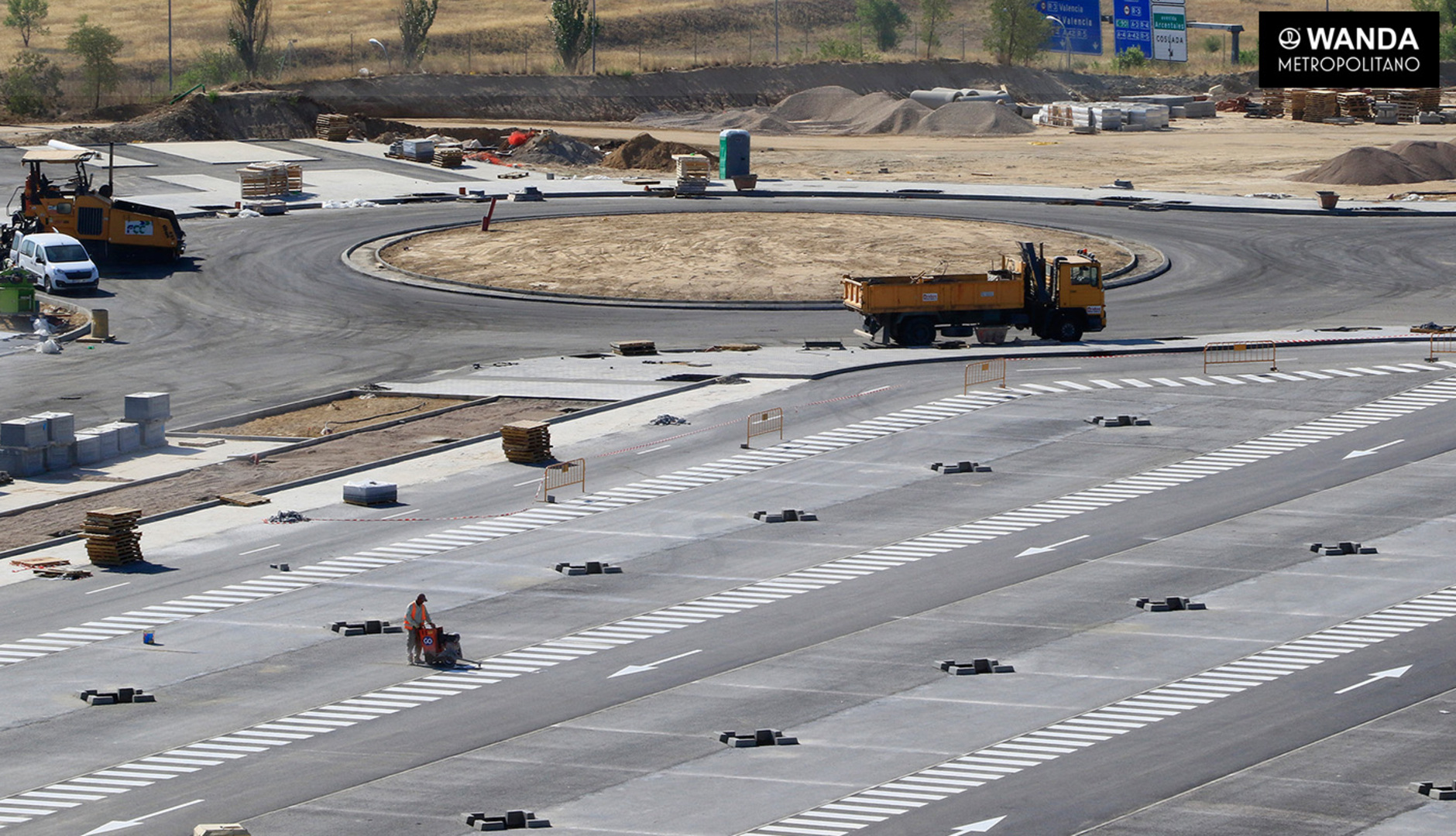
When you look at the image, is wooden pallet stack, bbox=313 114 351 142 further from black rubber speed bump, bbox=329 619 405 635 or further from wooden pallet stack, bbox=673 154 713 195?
black rubber speed bump, bbox=329 619 405 635

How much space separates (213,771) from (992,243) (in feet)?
173

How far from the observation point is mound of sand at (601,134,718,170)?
104 metres

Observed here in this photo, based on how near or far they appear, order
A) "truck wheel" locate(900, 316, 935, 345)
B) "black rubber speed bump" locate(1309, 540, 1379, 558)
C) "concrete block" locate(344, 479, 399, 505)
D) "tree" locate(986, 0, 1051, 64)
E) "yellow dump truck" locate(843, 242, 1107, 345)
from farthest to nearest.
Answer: "tree" locate(986, 0, 1051, 64), "truck wheel" locate(900, 316, 935, 345), "yellow dump truck" locate(843, 242, 1107, 345), "concrete block" locate(344, 479, 399, 505), "black rubber speed bump" locate(1309, 540, 1379, 558)

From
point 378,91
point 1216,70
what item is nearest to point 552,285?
point 378,91

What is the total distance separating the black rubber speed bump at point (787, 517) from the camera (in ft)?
127

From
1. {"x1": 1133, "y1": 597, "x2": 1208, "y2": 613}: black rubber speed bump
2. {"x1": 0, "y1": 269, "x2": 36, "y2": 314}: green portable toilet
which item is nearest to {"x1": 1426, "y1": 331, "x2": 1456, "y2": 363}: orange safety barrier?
{"x1": 1133, "y1": 597, "x2": 1208, "y2": 613}: black rubber speed bump

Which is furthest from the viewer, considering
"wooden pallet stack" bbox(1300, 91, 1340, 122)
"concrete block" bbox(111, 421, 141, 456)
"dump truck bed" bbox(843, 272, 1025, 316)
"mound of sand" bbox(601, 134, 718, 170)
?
"wooden pallet stack" bbox(1300, 91, 1340, 122)

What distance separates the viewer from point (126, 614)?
32625mm

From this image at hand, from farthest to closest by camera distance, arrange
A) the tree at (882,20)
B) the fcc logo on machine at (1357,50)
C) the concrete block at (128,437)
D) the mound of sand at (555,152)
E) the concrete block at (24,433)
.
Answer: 1. the tree at (882,20)
2. the fcc logo on machine at (1357,50)
3. the mound of sand at (555,152)
4. the concrete block at (128,437)
5. the concrete block at (24,433)

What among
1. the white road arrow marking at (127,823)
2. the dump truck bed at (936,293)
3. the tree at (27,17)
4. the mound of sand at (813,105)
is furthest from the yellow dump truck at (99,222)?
the tree at (27,17)

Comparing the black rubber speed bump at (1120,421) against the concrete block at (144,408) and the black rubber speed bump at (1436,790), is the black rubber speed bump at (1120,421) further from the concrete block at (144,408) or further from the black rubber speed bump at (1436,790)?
the concrete block at (144,408)

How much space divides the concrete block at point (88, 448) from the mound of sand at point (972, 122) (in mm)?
90395

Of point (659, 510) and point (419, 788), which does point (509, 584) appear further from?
point (419, 788)

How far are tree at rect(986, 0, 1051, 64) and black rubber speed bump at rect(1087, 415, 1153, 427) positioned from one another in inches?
5015
